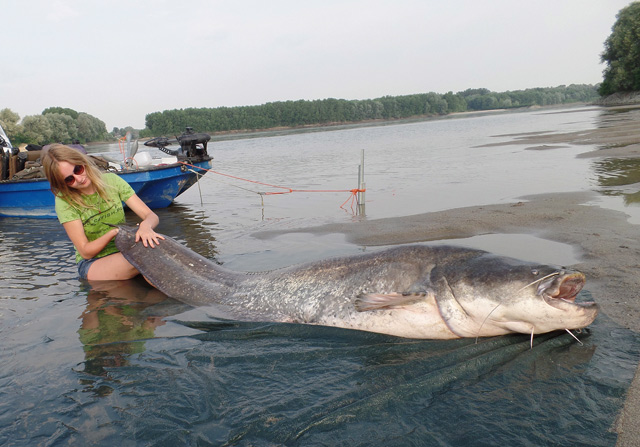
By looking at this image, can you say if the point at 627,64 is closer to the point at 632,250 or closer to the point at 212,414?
the point at 632,250

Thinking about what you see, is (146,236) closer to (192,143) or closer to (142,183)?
(142,183)

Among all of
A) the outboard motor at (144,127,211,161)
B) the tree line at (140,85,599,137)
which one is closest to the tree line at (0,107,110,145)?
the tree line at (140,85,599,137)

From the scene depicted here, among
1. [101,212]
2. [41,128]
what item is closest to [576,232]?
[101,212]

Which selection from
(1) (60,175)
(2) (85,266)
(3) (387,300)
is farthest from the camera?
(2) (85,266)

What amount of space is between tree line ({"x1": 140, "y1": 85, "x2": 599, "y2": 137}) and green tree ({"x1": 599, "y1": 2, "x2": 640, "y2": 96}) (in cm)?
7030

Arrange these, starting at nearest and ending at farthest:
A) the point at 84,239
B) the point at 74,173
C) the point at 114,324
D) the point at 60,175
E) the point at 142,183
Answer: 1. the point at 114,324
2. the point at 60,175
3. the point at 74,173
4. the point at 84,239
5. the point at 142,183

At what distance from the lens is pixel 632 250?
5.28 meters

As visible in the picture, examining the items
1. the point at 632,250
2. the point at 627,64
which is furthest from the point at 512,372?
the point at 627,64

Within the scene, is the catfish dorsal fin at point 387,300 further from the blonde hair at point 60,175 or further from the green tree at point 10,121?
the green tree at point 10,121

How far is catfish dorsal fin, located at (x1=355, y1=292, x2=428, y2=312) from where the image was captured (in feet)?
11.1

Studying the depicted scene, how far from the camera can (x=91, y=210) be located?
533 cm

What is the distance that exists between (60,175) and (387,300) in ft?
11.7

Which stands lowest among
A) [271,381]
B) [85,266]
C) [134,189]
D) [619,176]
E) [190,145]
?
[619,176]

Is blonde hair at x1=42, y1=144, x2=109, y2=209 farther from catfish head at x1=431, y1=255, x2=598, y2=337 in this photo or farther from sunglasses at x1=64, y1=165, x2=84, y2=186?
catfish head at x1=431, y1=255, x2=598, y2=337
